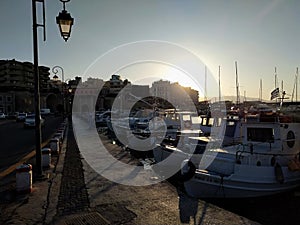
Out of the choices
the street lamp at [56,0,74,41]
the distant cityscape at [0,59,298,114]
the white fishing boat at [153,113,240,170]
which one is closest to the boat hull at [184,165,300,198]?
the white fishing boat at [153,113,240,170]

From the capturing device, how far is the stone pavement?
511cm

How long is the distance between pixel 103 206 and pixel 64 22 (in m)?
5.12

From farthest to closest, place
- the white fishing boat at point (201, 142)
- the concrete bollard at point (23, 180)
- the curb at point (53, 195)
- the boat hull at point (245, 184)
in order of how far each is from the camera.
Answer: the white fishing boat at point (201, 142), the boat hull at point (245, 184), the concrete bollard at point (23, 180), the curb at point (53, 195)

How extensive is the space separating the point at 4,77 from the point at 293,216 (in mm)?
114905

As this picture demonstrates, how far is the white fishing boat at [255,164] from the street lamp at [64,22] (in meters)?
6.57

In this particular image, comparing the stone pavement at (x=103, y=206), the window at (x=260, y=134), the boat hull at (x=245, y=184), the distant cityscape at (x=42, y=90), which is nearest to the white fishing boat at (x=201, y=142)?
the window at (x=260, y=134)

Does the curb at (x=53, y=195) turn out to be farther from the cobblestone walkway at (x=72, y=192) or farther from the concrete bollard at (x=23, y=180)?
the concrete bollard at (x=23, y=180)

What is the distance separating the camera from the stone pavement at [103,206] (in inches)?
201

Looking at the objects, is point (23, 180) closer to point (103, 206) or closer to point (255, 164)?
point (103, 206)

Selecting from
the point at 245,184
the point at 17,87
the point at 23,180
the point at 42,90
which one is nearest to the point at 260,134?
the point at 245,184

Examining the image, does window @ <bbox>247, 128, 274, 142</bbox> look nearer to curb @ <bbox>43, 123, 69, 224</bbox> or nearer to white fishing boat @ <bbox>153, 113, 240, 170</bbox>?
white fishing boat @ <bbox>153, 113, 240, 170</bbox>

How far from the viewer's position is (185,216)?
208 inches

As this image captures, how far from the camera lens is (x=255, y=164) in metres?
9.99

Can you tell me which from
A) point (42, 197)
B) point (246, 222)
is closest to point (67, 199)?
point (42, 197)
